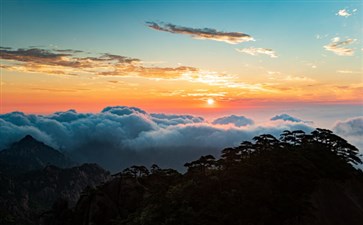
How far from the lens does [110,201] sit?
75188 mm

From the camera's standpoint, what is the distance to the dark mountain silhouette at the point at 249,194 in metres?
48.6

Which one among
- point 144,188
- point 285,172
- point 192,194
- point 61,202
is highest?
point 285,172

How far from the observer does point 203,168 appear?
3083 inches

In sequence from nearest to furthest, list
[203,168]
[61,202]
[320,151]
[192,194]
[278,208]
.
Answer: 1. [278,208]
2. [192,194]
3. [320,151]
4. [203,168]
5. [61,202]

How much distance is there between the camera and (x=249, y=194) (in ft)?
165

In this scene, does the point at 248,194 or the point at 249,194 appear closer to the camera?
the point at 249,194

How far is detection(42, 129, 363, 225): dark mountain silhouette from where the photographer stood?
48.6 metres

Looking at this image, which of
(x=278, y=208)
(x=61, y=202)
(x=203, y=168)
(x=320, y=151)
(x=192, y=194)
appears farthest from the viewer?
(x=61, y=202)

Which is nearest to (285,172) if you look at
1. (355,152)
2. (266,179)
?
(266,179)

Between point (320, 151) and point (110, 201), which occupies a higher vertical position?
point (320, 151)

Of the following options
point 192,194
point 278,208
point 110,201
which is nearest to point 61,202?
point 110,201

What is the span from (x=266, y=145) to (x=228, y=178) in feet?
91.2

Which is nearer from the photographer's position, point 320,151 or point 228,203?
point 228,203

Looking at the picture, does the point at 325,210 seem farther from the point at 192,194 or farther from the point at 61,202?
the point at 61,202
